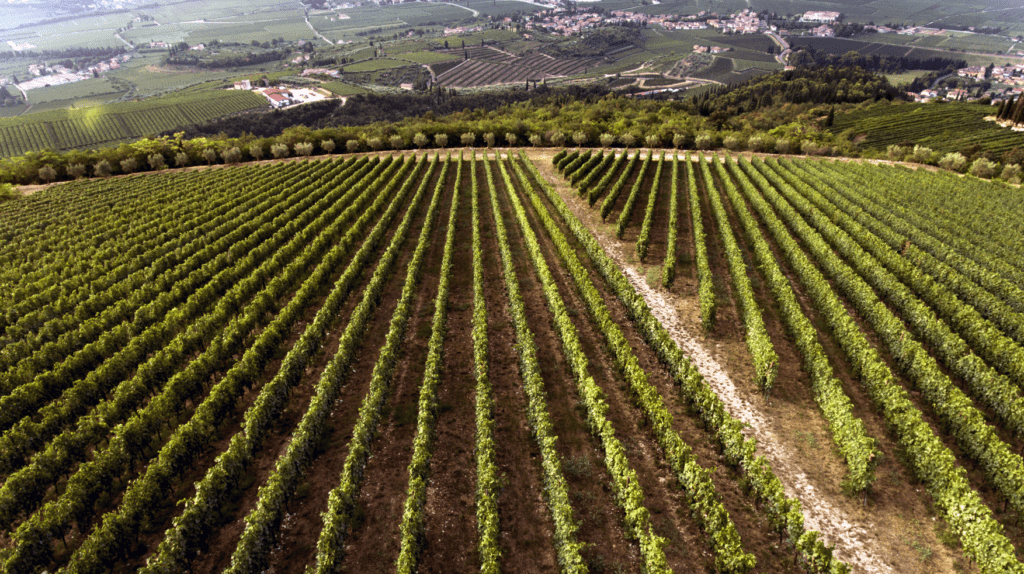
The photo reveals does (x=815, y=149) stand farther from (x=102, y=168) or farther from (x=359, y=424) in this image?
(x=102, y=168)

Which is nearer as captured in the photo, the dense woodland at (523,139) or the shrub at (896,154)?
the shrub at (896,154)

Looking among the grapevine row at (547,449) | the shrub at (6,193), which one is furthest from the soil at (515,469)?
the shrub at (6,193)

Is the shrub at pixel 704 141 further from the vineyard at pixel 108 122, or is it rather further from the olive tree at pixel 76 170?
the vineyard at pixel 108 122

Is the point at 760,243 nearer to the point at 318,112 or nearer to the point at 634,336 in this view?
the point at 634,336

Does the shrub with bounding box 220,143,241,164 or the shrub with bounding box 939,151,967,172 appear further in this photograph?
the shrub with bounding box 220,143,241,164

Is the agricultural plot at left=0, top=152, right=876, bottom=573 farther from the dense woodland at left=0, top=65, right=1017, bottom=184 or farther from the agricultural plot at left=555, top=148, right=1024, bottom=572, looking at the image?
the dense woodland at left=0, top=65, right=1017, bottom=184

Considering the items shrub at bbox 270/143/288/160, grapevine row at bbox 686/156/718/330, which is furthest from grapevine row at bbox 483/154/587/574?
shrub at bbox 270/143/288/160

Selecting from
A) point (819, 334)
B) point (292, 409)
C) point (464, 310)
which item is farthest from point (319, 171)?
point (819, 334)
